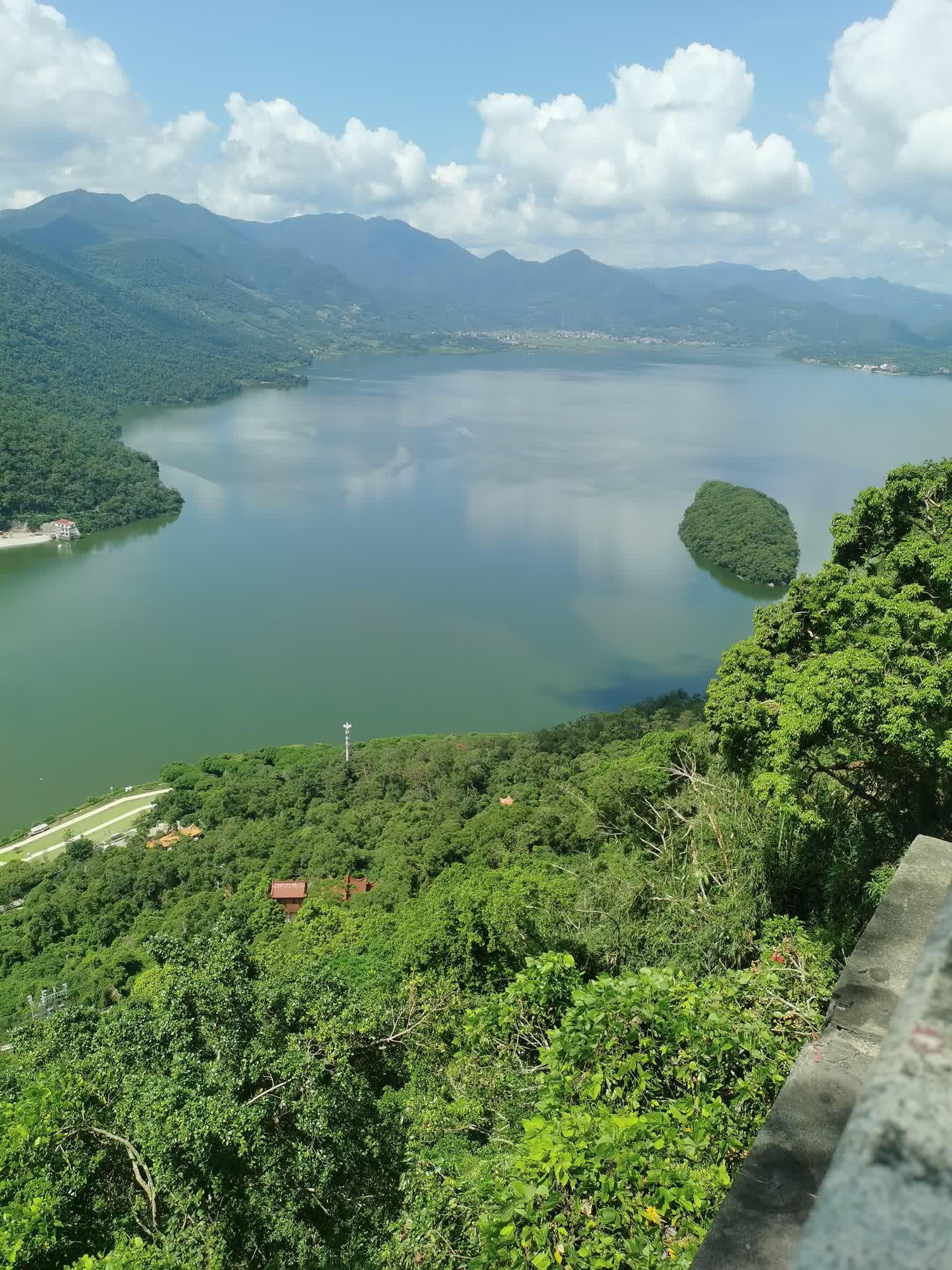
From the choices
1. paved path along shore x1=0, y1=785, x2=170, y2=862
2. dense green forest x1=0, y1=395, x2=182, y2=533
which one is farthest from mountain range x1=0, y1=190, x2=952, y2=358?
paved path along shore x1=0, y1=785, x2=170, y2=862

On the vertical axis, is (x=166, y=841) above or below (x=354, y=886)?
below

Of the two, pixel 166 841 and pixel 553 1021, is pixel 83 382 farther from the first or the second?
pixel 553 1021

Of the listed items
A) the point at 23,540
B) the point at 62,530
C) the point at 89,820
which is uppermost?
the point at 62,530

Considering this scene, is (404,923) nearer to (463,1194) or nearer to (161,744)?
(463,1194)

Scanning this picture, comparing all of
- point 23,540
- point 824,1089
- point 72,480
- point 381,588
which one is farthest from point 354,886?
point 72,480

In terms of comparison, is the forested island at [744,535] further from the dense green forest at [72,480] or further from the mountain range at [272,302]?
the mountain range at [272,302]

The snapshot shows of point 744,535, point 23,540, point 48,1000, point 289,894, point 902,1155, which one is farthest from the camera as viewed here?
point 23,540

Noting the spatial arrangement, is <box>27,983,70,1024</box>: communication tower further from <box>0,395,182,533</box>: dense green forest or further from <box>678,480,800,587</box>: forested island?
<box>0,395,182,533</box>: dense green forest

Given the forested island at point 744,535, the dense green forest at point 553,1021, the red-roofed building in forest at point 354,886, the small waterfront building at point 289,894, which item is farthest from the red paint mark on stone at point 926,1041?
the forested island at point 744,535
